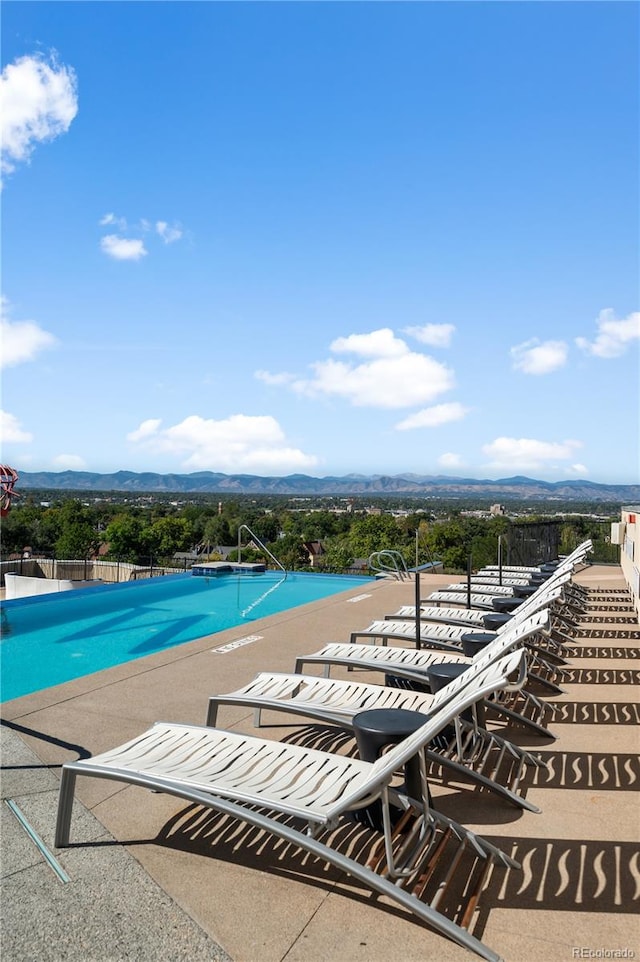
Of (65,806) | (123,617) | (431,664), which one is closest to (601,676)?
(431,664)

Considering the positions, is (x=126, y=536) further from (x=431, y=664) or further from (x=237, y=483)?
(x=237, y=483)

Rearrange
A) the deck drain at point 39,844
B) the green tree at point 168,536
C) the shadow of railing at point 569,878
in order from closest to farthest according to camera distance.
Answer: the shadow of railing at point 569,878
the deck drain at point 39,844
the green tree at point 168,536

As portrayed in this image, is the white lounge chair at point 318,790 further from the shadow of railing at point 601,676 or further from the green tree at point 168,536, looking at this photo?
the green tree at point 168,536

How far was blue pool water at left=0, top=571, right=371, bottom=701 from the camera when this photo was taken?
25.0 feet

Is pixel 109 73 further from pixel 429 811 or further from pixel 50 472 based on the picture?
pixel 50 472

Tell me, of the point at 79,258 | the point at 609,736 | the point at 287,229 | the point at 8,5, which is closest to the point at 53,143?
the point at 8,5

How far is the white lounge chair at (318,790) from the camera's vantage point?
2262mm

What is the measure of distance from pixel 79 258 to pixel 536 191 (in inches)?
419

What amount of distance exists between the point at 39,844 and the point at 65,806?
0.57ft

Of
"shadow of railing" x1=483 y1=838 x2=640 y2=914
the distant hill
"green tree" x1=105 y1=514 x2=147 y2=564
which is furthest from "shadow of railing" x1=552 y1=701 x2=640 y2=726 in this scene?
the distant hill

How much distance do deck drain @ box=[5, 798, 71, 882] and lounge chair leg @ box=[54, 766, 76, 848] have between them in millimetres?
67

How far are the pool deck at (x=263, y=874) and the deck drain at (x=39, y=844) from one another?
0.04 ft

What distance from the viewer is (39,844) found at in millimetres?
2775

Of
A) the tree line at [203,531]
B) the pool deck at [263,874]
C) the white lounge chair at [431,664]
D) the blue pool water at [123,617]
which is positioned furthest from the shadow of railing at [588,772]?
the tree line at [203,531]
